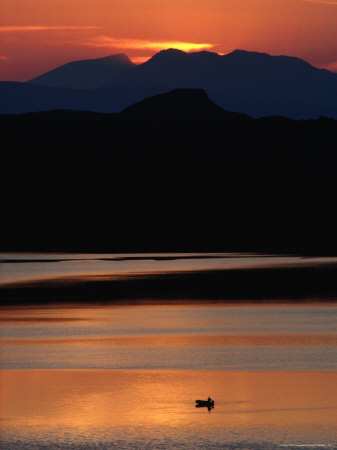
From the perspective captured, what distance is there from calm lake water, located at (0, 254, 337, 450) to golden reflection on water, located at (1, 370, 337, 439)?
0.02 m

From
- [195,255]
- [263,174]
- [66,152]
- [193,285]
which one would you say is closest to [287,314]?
[193,285]

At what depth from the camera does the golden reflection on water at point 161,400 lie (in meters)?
18.0

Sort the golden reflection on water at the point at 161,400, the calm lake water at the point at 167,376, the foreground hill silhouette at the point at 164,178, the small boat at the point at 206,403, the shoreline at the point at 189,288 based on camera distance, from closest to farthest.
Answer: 1. the calm lake water at the point at 167,376
2. the golden reflection on water at the point at 161,400
3. the small boat at the point at 206,403
4. the shoreline at the point at 189,288
5. the foreground hill silhouette at the point at 164,178

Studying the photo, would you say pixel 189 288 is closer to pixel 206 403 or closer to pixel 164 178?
pixel 206 403

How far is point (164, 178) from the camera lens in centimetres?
15038

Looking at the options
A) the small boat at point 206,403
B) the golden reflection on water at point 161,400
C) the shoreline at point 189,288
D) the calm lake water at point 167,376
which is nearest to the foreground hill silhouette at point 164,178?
the shoreline at point 189,288

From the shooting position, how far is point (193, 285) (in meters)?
43.0

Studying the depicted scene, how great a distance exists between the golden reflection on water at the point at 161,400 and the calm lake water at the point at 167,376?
0.02m

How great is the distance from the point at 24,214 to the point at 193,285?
84.5 metres

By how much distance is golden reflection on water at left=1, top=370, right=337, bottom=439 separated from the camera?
18047 millimetres

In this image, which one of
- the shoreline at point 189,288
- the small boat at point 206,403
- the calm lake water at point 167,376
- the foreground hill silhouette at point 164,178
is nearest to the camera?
the calm lake water at point 167,376

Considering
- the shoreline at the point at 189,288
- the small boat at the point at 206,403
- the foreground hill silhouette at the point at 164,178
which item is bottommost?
the small boat at the point at 206,403

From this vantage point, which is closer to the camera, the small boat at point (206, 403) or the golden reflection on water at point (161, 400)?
the golden reflection on water at point (161, 400)

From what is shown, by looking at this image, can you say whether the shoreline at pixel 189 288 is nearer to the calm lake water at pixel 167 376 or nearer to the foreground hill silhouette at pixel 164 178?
the calm lake water at pixel 167 376
